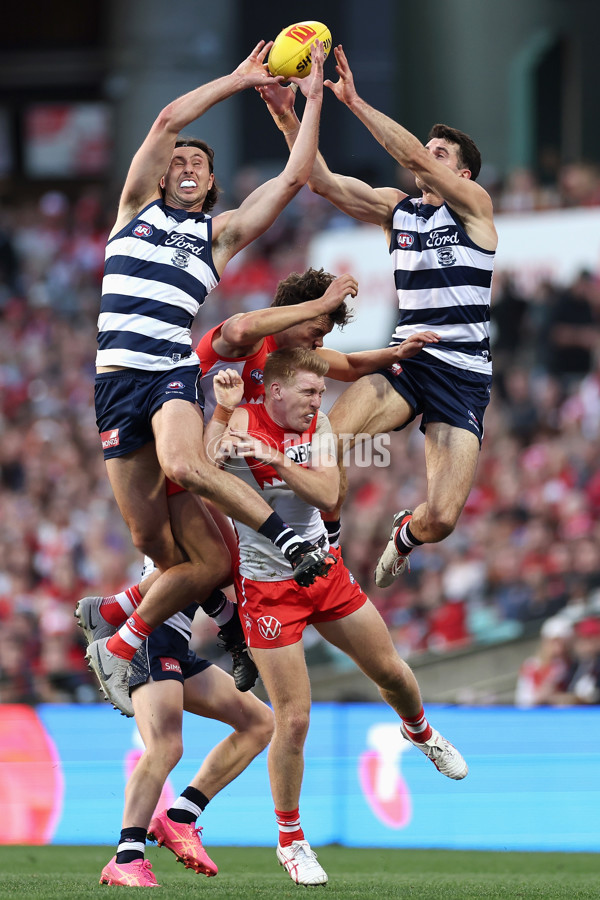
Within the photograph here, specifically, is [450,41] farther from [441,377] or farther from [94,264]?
[441,377]

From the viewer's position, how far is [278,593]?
6336 millimetres

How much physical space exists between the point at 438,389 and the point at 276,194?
139 cm

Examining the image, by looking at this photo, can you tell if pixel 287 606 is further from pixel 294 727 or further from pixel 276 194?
pixel 276 194

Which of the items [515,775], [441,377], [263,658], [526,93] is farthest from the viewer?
[526,93]

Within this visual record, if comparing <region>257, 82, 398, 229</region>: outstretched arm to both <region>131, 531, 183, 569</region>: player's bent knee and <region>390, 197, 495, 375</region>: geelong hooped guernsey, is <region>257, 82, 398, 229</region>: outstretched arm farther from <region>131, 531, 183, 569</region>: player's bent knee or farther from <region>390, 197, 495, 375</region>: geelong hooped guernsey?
<region>131, 531, 183, 569</region>: player's bent knee

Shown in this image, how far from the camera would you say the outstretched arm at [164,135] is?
6.51 metres

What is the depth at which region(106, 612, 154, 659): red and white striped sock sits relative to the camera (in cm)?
676

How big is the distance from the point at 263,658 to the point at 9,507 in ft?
30.3

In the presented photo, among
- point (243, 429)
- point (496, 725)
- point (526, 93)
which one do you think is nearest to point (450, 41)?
point (526, 93)

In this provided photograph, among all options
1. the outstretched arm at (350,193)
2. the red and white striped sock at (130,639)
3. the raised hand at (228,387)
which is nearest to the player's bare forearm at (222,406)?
the raised hand at (228,387)

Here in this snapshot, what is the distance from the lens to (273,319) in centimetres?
652

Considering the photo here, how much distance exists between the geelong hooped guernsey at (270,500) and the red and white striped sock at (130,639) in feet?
2.15

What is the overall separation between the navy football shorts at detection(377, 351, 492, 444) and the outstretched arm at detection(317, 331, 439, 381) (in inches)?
2.9

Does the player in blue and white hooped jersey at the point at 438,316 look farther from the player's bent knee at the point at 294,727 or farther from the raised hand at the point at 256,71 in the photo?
the player's bent knee at the point at 294,727
